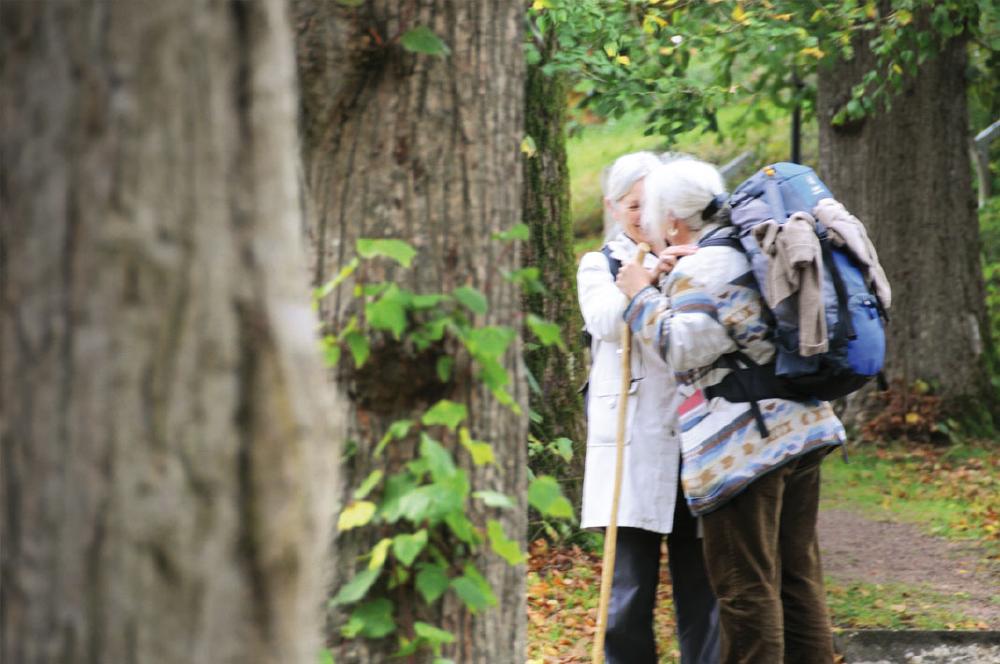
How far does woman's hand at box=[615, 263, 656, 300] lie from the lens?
4.30 meters

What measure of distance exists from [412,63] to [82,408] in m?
1.44

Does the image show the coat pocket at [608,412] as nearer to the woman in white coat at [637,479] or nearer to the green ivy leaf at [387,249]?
the woman in white coat at [637,479]

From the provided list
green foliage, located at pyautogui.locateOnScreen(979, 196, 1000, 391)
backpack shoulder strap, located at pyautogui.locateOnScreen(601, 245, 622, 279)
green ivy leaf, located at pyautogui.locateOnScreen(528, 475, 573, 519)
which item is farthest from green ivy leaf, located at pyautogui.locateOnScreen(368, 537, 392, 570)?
green foliage, located at pyautogui.locateOnScreen(979, 196, 1000, 391)

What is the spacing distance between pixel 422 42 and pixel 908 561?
18.5 ft

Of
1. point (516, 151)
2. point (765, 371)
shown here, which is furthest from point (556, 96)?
point (516, 151)

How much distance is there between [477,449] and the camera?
111 inches

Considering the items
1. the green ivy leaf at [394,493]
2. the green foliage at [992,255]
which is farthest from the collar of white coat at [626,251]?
the green foliage at [992,255]

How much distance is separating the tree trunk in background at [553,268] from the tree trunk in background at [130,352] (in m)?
5.21

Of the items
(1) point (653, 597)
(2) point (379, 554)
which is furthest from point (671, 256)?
(2) point (379, 554)

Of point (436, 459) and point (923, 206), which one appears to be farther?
point (923, 206)

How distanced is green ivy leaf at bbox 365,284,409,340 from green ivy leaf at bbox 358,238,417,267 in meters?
0.08

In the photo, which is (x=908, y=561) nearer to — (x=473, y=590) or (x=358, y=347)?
(x=473, y=590)

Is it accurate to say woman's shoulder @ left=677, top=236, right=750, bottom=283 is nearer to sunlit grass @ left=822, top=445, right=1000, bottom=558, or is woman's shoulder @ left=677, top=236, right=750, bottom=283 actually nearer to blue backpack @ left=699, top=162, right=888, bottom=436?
blue backpack @ left=699, top=162, right=888, bottom=436

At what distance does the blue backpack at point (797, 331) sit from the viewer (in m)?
3.98
